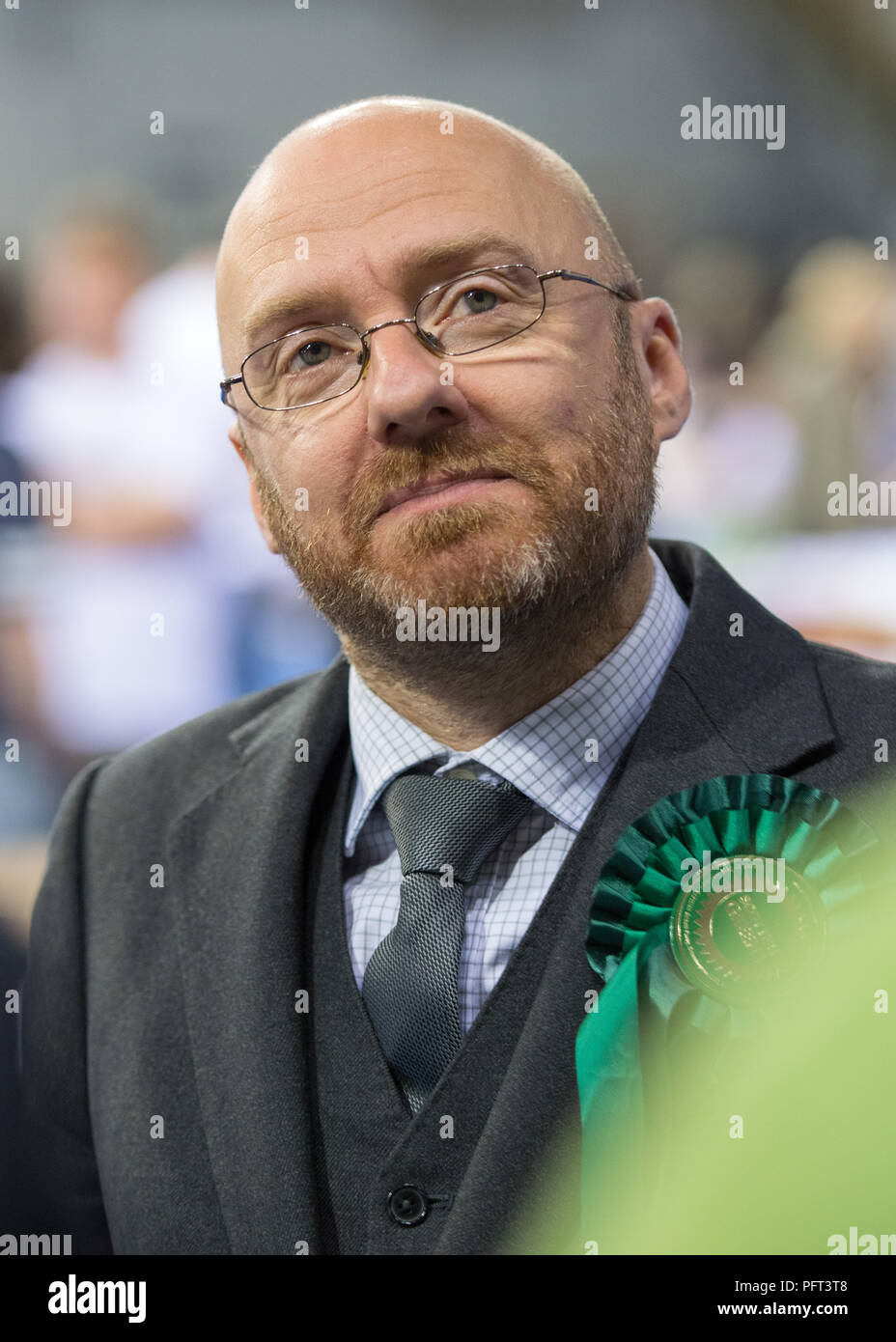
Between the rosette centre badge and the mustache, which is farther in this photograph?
the mustache

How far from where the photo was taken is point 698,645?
1088mm

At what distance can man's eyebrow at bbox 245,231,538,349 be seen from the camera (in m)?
0.99

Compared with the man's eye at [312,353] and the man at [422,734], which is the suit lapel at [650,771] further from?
the man's eye at [312,353]

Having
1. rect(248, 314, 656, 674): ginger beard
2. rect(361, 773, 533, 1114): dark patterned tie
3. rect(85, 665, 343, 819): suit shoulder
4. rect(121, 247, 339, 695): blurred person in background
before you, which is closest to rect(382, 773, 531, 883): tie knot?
rect(361, 773, 533, 1114): dark patterned tie

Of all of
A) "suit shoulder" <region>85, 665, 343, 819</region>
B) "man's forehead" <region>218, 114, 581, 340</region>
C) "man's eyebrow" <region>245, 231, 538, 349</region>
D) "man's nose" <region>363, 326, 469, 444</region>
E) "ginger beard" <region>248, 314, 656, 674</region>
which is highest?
"man's forehead" <region>218, 114, 581, 340</region>

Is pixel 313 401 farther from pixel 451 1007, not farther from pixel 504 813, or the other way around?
pixel 451 1007

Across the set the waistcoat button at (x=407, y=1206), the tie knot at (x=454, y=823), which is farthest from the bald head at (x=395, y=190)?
the waistcoat button at (x=407, y=1206)

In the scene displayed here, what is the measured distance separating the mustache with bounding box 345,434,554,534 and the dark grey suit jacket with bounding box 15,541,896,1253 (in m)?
0.23

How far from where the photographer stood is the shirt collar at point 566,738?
3.43 feet

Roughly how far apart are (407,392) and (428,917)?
1.42 feet

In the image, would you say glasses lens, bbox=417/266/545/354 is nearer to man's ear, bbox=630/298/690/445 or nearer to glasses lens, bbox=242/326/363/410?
glasses lens, bbox=242/326/363/410

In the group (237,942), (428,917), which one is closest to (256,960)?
(237,942)

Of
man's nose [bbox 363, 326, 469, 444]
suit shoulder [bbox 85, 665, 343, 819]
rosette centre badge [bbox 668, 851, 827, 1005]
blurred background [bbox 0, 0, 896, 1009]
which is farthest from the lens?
blurred background [bbox 0, 0, 896, 1009]

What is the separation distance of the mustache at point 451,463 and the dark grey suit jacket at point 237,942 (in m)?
0.23
